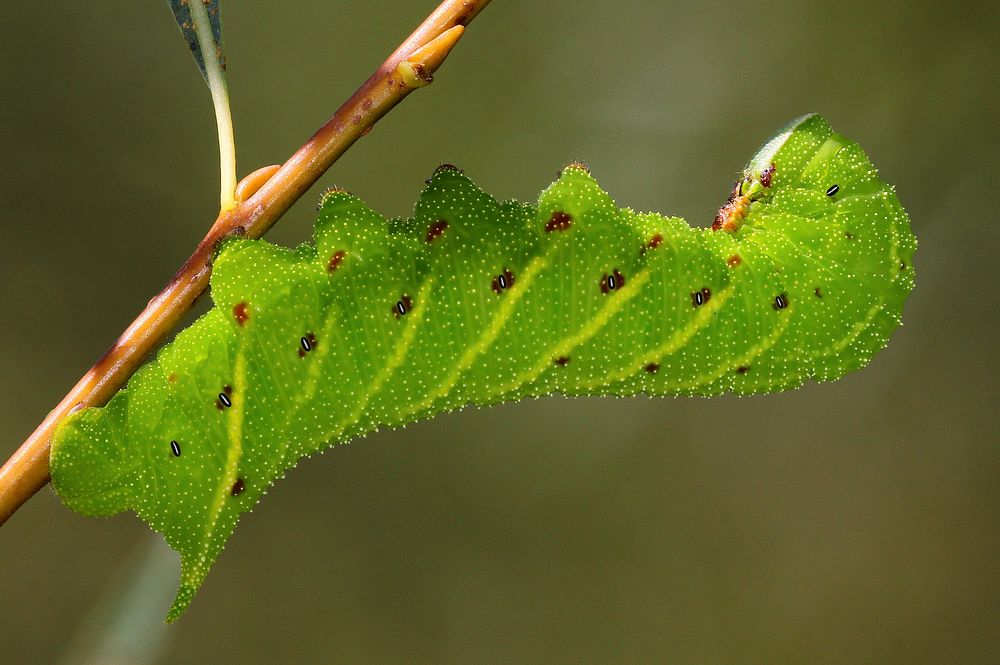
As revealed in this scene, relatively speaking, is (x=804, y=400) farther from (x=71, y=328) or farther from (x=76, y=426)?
(x=76, y=426)

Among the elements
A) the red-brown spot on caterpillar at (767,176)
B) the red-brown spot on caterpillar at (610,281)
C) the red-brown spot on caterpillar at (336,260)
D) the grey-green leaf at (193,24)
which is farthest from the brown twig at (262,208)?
the red-brown spot on caterpillar at (767,176)

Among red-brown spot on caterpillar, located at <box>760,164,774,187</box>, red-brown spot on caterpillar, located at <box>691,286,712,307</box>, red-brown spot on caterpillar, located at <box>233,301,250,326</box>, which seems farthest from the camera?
red-brown spot on caterpillar, located at <box>760,164,774,187</box>

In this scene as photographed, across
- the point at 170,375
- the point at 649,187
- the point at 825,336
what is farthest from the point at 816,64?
the point at 170,375

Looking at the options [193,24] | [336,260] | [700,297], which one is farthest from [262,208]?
[700,297]

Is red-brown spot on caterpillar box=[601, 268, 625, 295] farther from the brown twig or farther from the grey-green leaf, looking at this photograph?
the grey-green leaf

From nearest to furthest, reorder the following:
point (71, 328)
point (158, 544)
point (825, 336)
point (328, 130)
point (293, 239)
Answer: point (328, 130) < point (825, 336) < point (158, 544) < point (71, 328) < point (293, 239)

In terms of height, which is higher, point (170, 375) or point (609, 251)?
point (609, 251)

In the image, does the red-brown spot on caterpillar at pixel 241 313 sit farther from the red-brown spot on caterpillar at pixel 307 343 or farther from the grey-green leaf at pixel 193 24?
the grey-green leaf at pixel 193 24

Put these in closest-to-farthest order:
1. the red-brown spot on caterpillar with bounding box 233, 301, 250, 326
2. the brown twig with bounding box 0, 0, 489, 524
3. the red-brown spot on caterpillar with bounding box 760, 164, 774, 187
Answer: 1. the brown twig with bounding box 0, 0, 489, 524
2. the red-brown spot on caterpillar with bounding box 233, 301, 250, 326
3. the red-brown spot on caterpillar with bounding box 760, 164, 774, 187

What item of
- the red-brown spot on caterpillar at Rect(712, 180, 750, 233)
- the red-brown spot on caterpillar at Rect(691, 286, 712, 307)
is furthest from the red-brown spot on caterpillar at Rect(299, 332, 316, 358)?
the red-brown spot on caterpillar at Rect(712, 180, 750, 233)
